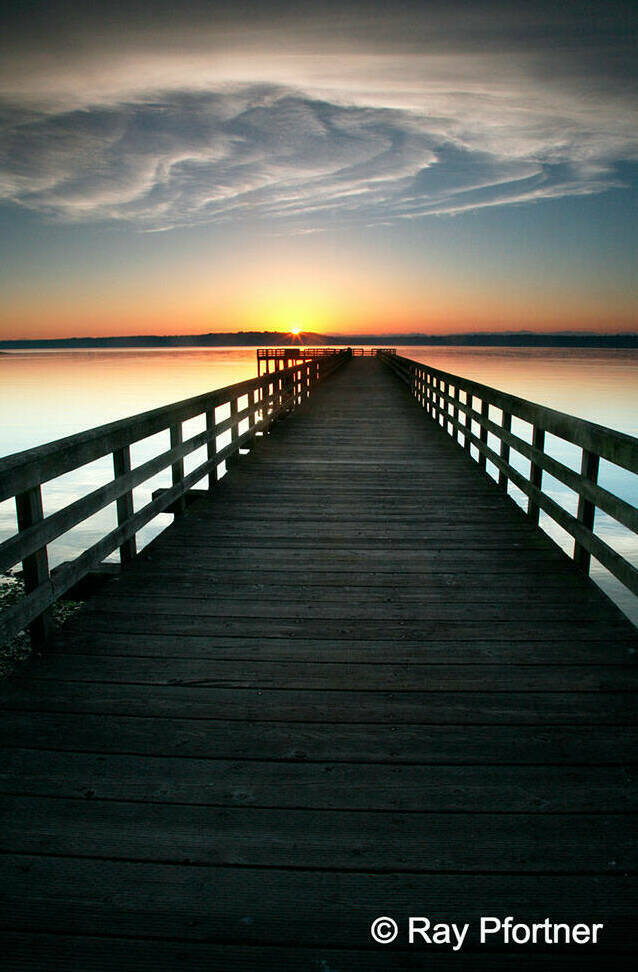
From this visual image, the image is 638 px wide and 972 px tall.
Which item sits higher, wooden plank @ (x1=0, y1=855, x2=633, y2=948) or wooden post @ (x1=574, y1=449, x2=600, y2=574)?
wooden post @ (x1=574, y1=449, x2=600, y2=574)

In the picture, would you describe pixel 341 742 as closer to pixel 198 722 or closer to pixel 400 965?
A: pixel 198 722

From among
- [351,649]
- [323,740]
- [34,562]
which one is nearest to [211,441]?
[34,562]

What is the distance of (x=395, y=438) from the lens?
11.6 m

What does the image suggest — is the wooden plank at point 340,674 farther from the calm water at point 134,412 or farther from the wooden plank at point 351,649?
the calm water at point 134,412

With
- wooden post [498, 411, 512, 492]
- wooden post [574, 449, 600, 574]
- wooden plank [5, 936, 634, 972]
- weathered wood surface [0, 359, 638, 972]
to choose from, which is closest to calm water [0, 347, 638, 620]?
wooden post [498, 411, 512, 492]

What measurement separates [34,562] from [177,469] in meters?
2.70

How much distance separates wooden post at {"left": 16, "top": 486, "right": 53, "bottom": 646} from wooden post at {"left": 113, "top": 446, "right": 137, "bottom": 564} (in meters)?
0.95

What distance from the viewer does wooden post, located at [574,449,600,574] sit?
4230mm

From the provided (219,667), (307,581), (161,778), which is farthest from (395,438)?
(161,778)

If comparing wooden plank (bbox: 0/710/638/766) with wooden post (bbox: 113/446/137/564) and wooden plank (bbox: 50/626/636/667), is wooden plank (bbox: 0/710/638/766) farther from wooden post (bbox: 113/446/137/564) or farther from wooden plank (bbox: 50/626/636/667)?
wooden post (bbox: 113/446/137/564)

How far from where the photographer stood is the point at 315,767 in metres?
2.47

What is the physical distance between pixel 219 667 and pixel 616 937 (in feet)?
6.80

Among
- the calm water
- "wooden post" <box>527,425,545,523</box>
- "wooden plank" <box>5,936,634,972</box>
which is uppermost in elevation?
"wooden post" <box>527,425,545,523</box>

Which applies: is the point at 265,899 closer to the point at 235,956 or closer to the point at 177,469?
the point at 235,956
